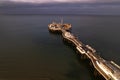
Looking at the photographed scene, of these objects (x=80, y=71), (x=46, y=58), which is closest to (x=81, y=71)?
(x=80, y=71)

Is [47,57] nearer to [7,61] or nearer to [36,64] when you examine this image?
[36,64]

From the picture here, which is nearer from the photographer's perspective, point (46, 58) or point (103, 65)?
point (103, 65)

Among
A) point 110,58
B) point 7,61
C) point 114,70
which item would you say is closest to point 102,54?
point 110,58

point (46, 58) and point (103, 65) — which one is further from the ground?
point (103, 65)

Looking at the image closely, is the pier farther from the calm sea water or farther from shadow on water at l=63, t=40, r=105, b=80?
the calm sea water

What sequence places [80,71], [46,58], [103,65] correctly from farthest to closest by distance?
[46,58], [80,71], [103,65]

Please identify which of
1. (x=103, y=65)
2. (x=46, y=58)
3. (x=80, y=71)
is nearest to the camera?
(x=103, y=65)

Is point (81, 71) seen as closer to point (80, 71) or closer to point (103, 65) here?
point (80, 71)

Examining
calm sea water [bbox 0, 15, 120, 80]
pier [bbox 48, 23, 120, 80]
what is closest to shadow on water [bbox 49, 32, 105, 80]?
calm sea water [bbox 0, 15, 120, 80]

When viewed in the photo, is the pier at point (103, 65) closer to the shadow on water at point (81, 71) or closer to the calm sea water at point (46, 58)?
the shadow on water at point (81, 71)

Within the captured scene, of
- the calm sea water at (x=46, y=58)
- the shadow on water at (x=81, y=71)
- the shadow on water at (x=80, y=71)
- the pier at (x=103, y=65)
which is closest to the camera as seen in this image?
the pier at (x=103, y=65)

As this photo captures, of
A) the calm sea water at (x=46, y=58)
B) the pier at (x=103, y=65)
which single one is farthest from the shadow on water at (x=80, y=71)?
the pier at (x=103, y=65)

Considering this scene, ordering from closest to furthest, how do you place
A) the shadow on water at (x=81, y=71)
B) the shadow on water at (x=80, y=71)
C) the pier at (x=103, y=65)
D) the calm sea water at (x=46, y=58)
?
the pier at (x=103, y=65) → the shadow on water at (x=81, y=71) → the shadow on water at (x=80, y=71) → the calm sea water at (x=46, y=58)
